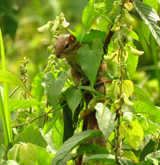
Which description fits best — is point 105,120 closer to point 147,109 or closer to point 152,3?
point 147,109

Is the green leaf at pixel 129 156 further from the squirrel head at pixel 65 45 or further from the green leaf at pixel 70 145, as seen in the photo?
the squirrel head at pixel 65 45

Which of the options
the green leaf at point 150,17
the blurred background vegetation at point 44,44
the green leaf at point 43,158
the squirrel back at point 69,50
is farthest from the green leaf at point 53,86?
the blurred background vegetation at point 44,44

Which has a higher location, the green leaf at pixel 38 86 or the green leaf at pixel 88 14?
the green leaf at pixel 88 14

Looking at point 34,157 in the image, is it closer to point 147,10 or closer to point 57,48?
point 147,10

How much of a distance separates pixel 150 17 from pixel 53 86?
26 centimetres

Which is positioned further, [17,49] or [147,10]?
[17,49]

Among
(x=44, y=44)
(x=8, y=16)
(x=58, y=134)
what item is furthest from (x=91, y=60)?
(x=44, y=44)

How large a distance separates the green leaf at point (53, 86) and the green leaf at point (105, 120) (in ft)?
0.38

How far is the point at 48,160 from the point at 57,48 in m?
0.55

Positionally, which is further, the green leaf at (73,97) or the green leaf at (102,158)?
the green leaf at (73,97)

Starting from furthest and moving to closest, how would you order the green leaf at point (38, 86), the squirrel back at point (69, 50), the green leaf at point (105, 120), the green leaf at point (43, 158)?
the squirrel back at point (69, 50)
the green leaf at point (38, 86)
the green leaf at point (43, 158)
the green leaf at point (105, 120)

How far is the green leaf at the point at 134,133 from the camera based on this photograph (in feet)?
1.67

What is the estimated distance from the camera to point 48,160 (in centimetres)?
58

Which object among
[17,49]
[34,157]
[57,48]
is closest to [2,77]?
[34,157]
